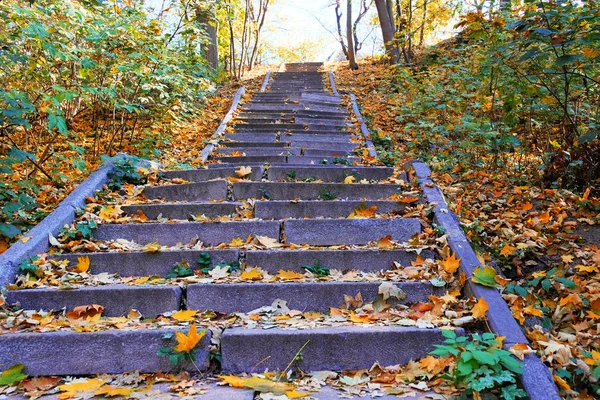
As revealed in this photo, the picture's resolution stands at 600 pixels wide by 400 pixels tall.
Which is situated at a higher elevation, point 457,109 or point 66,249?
point 457,109

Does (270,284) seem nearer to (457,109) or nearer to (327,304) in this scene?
(327,304)

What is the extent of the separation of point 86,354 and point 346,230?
2.12 meters

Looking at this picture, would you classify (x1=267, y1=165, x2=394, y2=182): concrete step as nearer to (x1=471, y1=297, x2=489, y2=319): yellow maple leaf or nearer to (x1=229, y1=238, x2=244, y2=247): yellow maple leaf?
(x1=229, y1=238, x2=244, y2=247): yellow maple leaf

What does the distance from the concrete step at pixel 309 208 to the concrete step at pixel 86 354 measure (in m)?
1.86

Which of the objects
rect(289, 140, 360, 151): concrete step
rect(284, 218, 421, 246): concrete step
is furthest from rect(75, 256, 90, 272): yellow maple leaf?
rect(289, 140, 360, 151): concrete step

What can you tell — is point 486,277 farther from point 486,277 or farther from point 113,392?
point 113,392

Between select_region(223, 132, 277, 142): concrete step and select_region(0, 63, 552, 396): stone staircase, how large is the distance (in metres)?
2.41

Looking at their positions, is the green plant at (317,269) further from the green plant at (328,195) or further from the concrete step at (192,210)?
the green plant at (328,195)

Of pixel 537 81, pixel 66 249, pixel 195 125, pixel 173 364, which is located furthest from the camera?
pixel 195 125

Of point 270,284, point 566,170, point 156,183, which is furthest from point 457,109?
point 270,284

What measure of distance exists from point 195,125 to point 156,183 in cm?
424

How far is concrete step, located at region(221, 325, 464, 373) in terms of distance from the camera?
8.20 ft

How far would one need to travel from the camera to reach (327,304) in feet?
9.79

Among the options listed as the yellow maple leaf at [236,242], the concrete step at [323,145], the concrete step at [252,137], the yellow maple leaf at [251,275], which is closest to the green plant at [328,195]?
the yellow maple leaf at [236,242]
